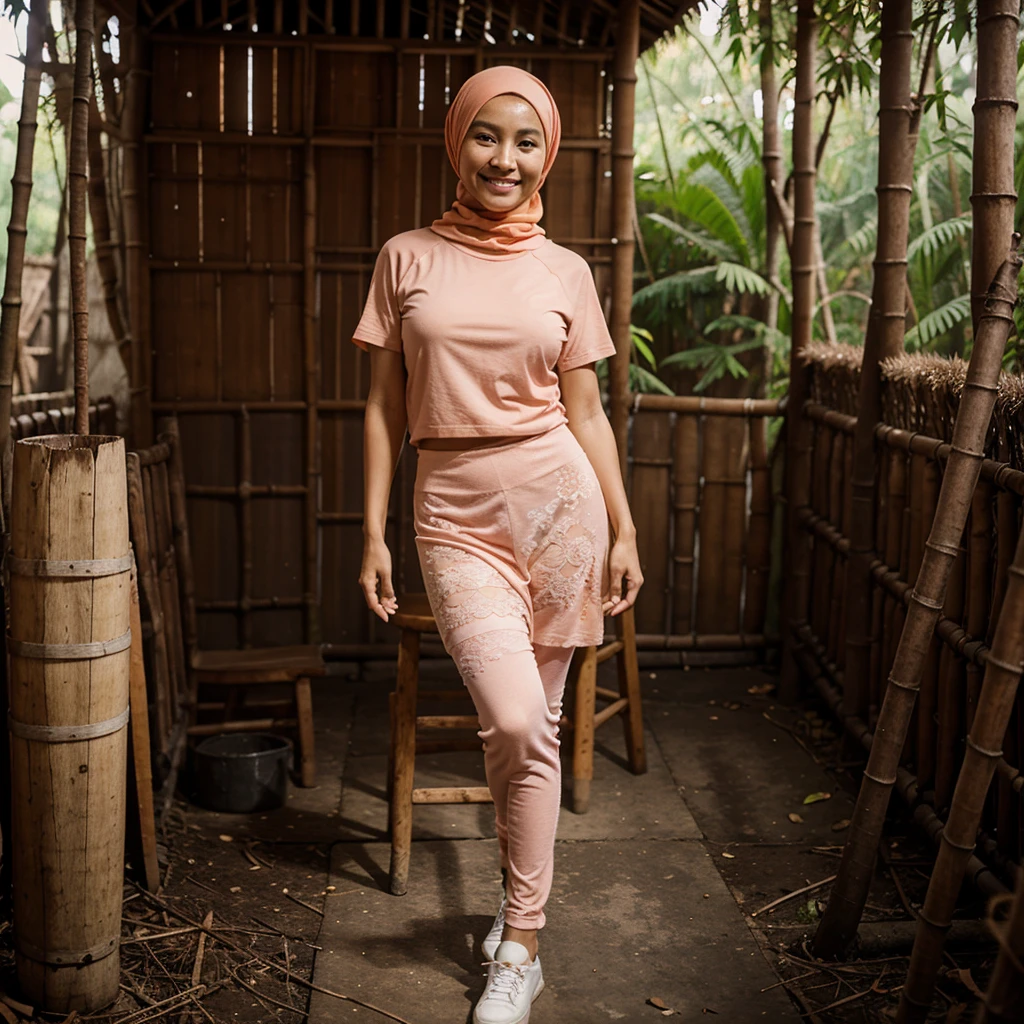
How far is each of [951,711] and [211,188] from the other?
10.2ft

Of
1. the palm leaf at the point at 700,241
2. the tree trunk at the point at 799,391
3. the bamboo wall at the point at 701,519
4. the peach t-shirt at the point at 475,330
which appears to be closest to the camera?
the peach t-shirt at the point at 475,330

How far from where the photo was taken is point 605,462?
2537 mm

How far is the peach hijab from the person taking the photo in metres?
2.32

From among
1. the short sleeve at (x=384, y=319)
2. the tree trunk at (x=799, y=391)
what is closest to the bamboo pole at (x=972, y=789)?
the short sleeve at (x=384, y=319)

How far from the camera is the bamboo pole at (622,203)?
4152mm

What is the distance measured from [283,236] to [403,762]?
2261 mm

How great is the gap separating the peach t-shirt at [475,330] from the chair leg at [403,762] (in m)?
0.79

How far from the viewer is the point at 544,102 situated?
237cm

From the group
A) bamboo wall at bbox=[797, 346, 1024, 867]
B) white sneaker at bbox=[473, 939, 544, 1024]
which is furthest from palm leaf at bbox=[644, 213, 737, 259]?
white sneaker at bbox=[473, 939, 544, 1024]

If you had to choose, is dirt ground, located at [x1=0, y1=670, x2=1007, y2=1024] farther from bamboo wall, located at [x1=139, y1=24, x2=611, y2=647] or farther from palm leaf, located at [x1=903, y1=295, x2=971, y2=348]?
palm leaf, located at [x1=903, y1=295, x2=971, y2=348]

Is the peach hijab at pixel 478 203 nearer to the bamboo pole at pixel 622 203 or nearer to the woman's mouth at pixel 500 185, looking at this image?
the woman's mouth at pixel 500 185

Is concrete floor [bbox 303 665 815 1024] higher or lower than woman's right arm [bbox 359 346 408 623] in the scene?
lower

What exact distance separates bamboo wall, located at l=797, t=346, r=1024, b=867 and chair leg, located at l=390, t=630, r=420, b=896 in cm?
132

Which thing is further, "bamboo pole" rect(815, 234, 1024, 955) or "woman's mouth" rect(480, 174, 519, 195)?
"woman's mouth" rect(480, 174, 519, 195)
